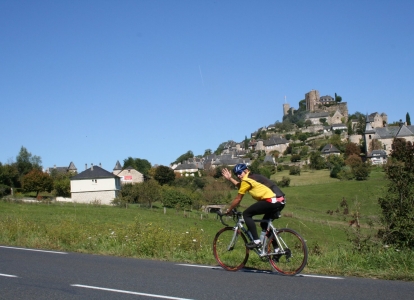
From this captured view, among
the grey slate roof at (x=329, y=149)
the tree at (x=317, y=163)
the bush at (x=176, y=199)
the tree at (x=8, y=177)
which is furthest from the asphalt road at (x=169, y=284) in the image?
the grey slate roof at (x=329, y=149)

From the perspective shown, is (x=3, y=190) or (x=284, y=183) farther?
(x=284, y=183)

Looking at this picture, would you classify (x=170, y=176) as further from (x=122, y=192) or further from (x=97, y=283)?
(x=97, y=283)

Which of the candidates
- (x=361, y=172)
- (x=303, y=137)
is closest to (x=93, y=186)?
(x=361, y=172)

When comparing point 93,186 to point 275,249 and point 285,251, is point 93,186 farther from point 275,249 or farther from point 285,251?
point 285,251

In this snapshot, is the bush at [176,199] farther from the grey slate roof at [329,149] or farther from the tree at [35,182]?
the grey slate roof at [329,149]

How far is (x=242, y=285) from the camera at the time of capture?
25.1ft

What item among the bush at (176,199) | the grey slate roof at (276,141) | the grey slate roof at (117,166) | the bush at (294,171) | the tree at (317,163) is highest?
the grey slate roof at (276,141)

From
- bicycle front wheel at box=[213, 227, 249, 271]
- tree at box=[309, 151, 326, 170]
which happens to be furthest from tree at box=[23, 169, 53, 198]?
bicycle front wheel at box=[213, 227, 249, 271]

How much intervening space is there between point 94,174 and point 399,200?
7016 centimetres

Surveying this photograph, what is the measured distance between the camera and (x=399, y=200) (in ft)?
52.7

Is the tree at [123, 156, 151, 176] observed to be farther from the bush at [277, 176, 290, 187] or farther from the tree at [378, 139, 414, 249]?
the tree at [378, 139, 414, 249]

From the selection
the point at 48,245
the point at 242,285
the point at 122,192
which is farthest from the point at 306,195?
the point at 242,285

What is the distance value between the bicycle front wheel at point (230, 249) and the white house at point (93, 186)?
73.0 m

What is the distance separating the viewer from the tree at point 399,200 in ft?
41.9
